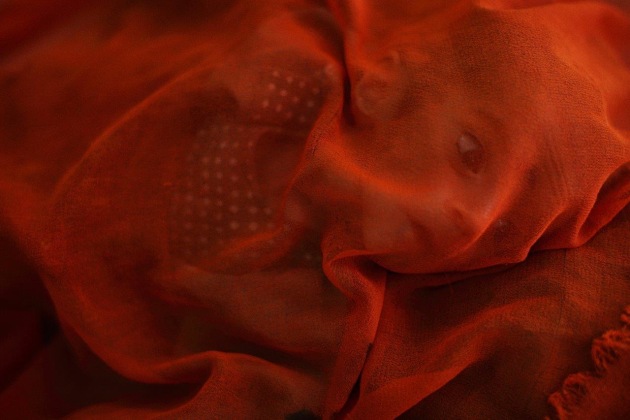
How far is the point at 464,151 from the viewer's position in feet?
1.55

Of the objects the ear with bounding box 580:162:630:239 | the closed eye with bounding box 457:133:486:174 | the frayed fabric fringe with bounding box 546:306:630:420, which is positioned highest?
the closed eye with bounding box 457:133:486:174

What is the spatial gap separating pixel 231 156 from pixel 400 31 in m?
0.21

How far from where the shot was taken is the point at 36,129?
23.3 inches

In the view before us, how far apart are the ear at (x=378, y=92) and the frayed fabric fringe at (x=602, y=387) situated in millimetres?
265

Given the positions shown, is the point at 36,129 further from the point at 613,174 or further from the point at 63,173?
the point at 613,174

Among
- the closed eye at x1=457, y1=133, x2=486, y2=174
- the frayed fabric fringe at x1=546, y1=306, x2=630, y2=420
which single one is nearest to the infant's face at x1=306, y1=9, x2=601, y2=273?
the closed eye at x1=457, y1=133, x2=486, y2=174

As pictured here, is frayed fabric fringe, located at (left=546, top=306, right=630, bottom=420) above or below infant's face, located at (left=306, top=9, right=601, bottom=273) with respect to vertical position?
below

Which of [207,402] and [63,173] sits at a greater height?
[63,173]

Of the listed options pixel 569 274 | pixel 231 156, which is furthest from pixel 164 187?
pixel 569 274

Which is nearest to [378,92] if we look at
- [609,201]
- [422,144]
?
[422,144]

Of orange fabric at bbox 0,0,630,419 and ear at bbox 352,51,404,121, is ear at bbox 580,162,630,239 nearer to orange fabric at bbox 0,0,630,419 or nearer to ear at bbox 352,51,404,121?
orange fabric at bbox 0,0,630,419

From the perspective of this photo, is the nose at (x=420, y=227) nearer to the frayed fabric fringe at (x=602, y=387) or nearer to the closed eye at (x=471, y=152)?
the closed eye at (x=471, y=152)

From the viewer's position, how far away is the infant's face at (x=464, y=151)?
18.2 inches

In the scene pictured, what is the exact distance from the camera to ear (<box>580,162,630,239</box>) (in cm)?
51
